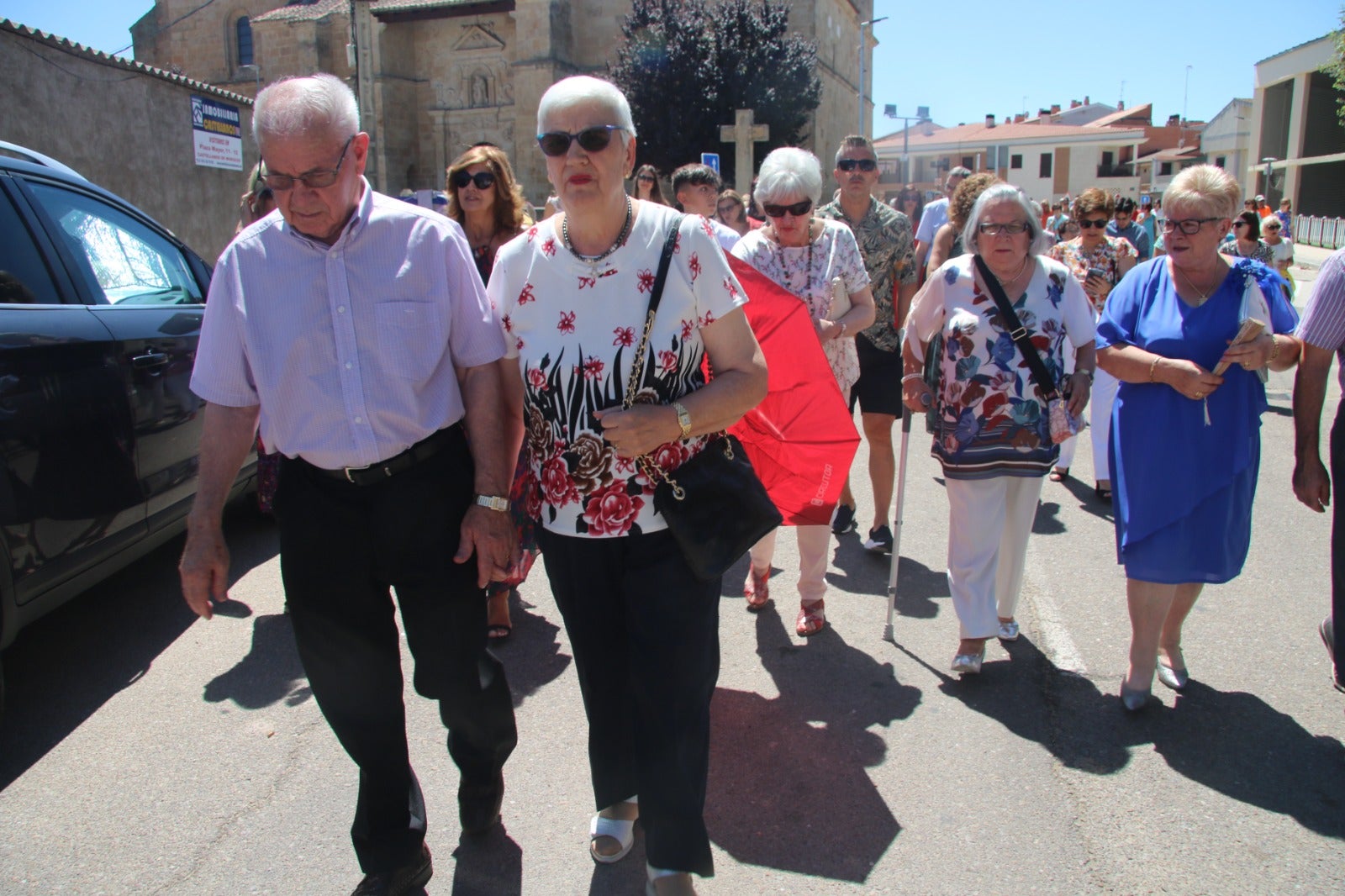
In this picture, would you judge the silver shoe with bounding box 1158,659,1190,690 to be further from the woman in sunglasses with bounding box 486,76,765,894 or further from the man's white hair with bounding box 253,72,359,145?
the man's white hair with bounding box 253,72,359,145

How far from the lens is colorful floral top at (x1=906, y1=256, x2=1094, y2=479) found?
11.9 feet

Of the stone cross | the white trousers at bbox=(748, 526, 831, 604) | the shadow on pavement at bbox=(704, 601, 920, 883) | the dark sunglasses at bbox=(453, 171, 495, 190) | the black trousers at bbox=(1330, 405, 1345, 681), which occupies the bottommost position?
the shadow on pavement at bbox=(704, 601, 920, 883)

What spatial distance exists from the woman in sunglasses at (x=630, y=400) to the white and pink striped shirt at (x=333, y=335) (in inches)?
9.5

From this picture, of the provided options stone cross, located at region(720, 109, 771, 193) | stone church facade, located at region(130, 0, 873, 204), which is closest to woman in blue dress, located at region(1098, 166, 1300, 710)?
stone cross, located at region(720, 109, 771, 193)

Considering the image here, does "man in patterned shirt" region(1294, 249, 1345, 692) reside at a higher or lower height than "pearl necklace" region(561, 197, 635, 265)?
lower

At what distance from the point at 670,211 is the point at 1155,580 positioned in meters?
2.23

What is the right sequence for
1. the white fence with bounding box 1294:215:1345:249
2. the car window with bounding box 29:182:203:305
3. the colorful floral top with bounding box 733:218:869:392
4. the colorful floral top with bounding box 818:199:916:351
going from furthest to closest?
1. the white fence with bounding box 1294:215:1345:249
2. the colorful floral top with bounding box 818:199:916:351
3. the colorful floral top with bounding box 733:218:869:392
4. the car window with bounding box 29:182:203:305

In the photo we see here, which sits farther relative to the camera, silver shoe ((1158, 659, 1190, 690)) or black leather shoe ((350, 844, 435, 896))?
silver shoe ((1158, 659, 1190, 690))

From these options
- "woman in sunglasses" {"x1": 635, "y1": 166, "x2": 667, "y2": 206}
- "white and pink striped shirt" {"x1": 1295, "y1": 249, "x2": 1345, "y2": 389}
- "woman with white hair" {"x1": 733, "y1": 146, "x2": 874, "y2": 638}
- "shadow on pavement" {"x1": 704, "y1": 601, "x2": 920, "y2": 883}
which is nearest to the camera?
"shadow on pavement" {"x1": 704, "y1": 601, "x2": 920, "y2": 883}

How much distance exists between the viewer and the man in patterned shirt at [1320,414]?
3.12 meters

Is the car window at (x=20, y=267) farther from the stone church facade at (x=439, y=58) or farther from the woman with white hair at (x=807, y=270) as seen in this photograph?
the stone church facade at (x=439, y=58)

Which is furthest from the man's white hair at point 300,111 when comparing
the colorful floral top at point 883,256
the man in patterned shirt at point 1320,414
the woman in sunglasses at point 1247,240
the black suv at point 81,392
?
the woman in sunglasses at point 1247,240

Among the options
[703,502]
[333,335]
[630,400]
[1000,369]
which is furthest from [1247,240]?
[333,335]

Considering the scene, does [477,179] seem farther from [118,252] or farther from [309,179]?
[309,179]
